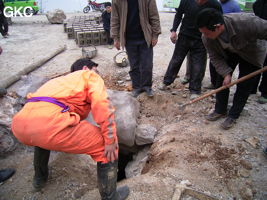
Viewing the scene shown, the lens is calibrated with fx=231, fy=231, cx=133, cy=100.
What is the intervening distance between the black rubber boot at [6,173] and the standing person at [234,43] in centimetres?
266

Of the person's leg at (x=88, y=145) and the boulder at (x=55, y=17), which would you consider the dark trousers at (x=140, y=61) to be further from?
the boulder at (x=55, y=17)

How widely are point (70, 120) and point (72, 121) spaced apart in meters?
0.02

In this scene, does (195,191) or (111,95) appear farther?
(111,95)

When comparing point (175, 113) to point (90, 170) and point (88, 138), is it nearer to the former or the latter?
point (90, 170)

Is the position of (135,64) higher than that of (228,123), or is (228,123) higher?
(135,64)

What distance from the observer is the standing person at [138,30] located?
3496 millimetres

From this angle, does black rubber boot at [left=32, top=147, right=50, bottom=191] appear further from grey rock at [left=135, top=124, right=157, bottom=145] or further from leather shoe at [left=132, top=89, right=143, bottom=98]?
leather shoe at [left=132, top=89, right=143, bottom=98]

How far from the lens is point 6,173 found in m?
2.67

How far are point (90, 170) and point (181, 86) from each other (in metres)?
2.40

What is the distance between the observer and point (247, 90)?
2.93m

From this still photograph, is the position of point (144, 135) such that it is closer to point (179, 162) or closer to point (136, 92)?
point (179, 162)

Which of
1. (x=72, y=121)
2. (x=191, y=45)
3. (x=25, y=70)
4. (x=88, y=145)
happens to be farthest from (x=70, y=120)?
(x=25, y=70)

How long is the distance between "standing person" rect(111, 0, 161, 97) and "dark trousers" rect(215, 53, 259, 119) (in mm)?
1185

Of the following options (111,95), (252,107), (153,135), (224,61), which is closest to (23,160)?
(111,95)
